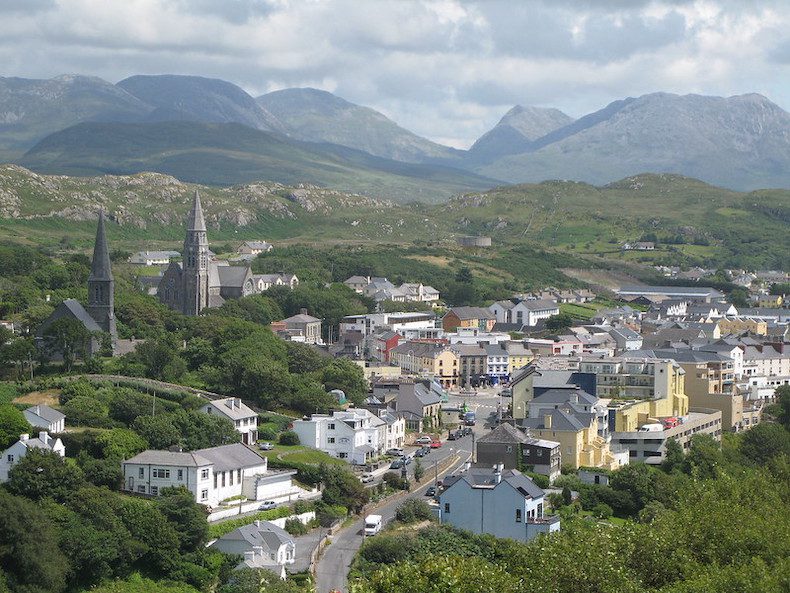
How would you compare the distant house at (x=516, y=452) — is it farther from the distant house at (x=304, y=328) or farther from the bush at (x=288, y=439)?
the distant house at (x=304, y=328)

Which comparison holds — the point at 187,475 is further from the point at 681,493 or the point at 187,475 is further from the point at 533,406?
the point at 533,406

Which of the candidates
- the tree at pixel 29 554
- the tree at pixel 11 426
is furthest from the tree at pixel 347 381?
the tree at pixel 29 554

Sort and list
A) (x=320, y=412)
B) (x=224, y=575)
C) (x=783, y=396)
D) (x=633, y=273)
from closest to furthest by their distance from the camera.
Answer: (x=224, y=575) → (x=320, y=412) → (x=783, y=396) → (x=633, y=273)

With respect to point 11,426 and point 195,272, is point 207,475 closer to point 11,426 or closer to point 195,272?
point 11,426

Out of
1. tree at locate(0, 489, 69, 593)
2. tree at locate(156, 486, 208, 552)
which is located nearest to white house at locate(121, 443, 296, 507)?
tree at locate(156, 486, 208, 552)

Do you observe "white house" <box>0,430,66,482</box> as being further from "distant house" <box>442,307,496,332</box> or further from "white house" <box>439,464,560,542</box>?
"distant house" <box>442,307,496,332</box>

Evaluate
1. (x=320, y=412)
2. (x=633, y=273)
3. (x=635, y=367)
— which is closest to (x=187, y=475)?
(x=320, y=412)
